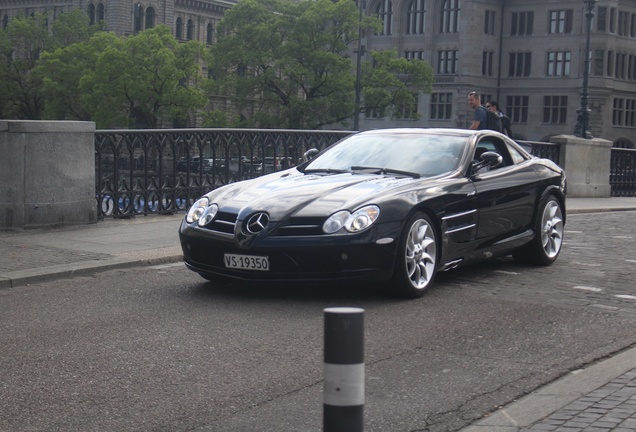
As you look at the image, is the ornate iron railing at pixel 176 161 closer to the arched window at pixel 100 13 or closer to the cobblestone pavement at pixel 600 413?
the cobblestone pavement at pixel 600 413

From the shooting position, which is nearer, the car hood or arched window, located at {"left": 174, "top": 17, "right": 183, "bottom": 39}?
the car hood

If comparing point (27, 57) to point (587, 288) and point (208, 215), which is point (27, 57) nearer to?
point (208, 215)

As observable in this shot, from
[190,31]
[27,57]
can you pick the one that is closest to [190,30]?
[190,31]

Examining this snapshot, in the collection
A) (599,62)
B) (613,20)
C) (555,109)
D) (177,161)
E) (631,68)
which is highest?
(613,20)

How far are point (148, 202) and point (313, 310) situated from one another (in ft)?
25.3

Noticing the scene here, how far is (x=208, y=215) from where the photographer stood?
29.3 feet

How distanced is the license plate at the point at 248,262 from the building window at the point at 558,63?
283 feet

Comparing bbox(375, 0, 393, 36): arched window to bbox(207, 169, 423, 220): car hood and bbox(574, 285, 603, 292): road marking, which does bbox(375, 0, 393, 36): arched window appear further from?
bbox(207, 169, 423, 220): car hood

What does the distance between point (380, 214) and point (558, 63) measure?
8661cm

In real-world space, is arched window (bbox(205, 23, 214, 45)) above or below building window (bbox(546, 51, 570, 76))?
above

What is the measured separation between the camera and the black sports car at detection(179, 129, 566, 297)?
8.39 m

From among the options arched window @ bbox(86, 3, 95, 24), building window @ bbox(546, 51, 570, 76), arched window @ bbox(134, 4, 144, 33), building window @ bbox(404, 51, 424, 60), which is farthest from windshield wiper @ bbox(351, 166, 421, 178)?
arched window @ bbox(86, 3, 95, 24)

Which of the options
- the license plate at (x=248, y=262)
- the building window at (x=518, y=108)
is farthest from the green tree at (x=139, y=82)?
the license plate at (x=248, y=262)

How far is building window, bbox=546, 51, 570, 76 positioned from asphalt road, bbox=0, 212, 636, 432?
83786 millimetres
